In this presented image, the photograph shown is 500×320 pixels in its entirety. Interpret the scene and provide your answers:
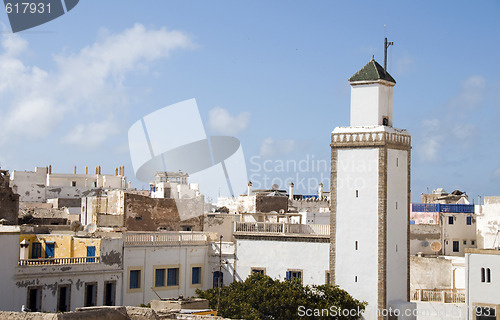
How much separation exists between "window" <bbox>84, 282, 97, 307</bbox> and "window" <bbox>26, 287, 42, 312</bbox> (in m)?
2.51

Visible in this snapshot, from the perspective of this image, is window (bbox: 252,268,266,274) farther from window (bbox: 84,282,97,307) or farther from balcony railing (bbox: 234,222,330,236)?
window (bbox: 84,282,97,307)

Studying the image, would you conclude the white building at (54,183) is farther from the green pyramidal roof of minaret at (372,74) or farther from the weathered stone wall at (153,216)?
the green pyramidal roof of minaret at (372,74)

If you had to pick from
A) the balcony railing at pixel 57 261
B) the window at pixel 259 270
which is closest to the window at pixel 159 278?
the balcony railing at pixel 57 261

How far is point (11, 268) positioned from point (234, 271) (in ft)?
38.6

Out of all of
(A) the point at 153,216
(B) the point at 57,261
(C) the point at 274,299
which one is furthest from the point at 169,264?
(C) the point at 274,299

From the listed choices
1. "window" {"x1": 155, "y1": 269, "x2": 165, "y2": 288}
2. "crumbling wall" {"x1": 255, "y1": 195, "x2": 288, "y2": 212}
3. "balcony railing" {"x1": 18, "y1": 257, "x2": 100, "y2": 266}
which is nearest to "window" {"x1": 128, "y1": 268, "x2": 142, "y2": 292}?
"window" {"x1": 155, "y1": 269, "x2": 165, "y2": 288}

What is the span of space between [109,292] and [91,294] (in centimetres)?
132

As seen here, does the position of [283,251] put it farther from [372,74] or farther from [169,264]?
[372,74]

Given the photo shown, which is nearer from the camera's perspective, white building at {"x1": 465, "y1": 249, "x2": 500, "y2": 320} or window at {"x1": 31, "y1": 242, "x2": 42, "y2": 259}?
white building at {"x1": 465, "y1": 249, "x2": 500, "y2": 320}

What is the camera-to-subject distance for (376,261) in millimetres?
35406

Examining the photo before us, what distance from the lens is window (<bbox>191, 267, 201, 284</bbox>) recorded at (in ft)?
129

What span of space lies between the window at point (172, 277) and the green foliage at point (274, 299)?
147 inches

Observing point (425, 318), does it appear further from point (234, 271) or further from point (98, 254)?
point (98, 254)

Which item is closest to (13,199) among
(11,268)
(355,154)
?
(11,268)
